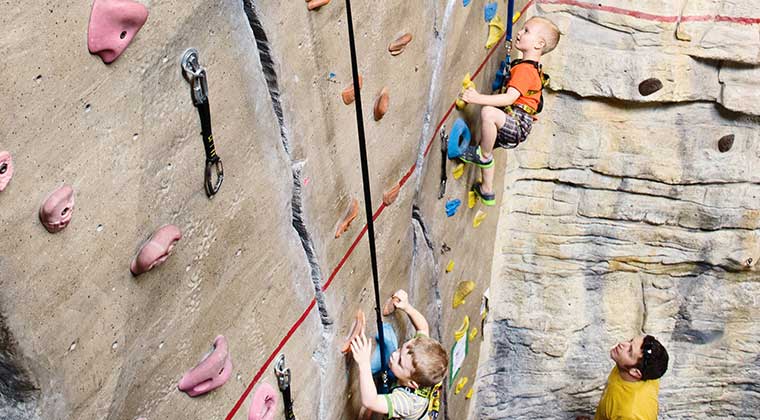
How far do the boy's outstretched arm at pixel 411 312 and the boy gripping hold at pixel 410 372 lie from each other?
0.19 m

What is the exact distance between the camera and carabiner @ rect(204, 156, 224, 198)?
5.81 ft

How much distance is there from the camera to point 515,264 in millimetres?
4660

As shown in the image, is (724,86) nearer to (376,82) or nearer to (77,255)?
(376,82)

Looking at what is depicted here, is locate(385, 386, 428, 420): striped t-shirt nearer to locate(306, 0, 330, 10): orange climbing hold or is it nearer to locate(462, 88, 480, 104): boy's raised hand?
locate(462, 88, 480, 104): boy's raised hand

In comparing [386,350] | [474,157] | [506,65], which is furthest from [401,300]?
[506,65]

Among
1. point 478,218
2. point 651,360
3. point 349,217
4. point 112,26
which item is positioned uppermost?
point 112,26

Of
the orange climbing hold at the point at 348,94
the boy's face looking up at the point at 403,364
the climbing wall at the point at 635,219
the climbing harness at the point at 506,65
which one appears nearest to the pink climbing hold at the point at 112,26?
the orange climbing hold at the point at 348,94

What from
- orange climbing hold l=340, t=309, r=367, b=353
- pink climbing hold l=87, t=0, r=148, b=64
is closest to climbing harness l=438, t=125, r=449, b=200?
orange climbing hold l=340, t=309, r=367, b=353

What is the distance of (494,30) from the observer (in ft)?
11.5

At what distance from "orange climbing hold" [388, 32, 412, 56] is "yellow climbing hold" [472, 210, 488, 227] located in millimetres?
1496

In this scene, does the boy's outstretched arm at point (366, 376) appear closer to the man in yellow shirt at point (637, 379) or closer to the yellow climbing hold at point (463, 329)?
the yellow climbing hold at point (463, 329)

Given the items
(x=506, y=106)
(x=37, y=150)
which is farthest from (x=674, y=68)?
(x=37, y=150)

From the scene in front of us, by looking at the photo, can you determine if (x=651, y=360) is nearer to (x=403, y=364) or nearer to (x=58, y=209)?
(x=403, y=364)

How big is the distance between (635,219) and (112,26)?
3.54 metres
